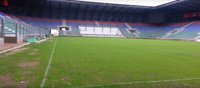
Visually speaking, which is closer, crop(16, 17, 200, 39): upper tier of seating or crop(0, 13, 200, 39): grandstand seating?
crop(16, 17, 200, 39): upper tier of seating

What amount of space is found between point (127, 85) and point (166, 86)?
95cm

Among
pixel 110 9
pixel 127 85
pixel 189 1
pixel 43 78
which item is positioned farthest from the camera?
pixel 110 9

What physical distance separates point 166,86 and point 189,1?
5032 centimetres

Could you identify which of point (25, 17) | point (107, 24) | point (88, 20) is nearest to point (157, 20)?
point (107, 24)

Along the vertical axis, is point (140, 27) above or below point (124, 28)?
above

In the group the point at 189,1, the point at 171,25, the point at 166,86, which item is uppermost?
the point at 189,1

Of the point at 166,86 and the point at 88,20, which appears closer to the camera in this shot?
the point at 166,86

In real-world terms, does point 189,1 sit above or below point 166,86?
above

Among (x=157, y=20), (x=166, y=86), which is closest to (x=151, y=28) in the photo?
(x=157, y=20)

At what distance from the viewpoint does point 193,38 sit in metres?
53.1

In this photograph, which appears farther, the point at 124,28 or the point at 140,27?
the point at 140,27

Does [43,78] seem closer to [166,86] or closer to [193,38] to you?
[166,86]

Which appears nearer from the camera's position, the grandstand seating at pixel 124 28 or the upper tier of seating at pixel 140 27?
the upper tier of seating at pixel 140 27

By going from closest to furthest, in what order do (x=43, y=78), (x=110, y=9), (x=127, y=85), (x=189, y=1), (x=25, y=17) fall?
(x=127, y=85) < (x=43, y=78) < (x=189, y=1) < (x=25, y=17) < (x=110, y=9)
